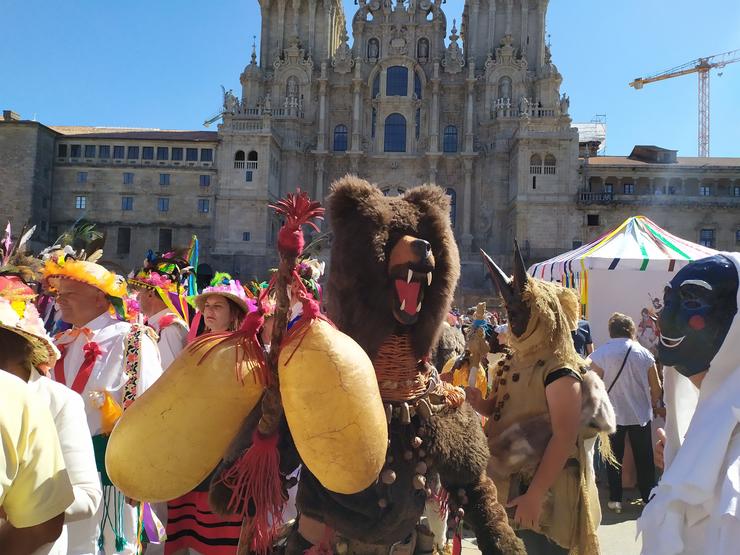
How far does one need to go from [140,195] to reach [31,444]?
136 feet

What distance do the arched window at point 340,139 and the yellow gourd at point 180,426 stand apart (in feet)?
133

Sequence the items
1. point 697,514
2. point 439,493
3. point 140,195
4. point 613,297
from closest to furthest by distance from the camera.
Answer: point 697,514, point 439,493, point 613,297, point 140,195

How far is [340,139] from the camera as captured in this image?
4153cm

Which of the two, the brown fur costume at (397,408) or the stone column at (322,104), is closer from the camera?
the brown fur costume at (397,408)

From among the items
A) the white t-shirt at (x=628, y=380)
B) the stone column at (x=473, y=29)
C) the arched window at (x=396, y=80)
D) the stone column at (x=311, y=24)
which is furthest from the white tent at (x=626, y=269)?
the stone column at (x=311, y=24)

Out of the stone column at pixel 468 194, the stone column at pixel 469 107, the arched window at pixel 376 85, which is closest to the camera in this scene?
the stone column at pixel 468 194

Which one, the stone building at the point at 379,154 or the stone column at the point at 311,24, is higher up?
the stone column at the point at 311,24

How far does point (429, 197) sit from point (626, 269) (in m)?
7.32

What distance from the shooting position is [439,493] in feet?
8.39

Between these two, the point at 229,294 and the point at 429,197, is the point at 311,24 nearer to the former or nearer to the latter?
the point at 229,294

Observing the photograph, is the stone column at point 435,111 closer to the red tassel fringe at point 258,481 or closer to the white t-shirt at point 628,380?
the white t-shirt at point 628,380

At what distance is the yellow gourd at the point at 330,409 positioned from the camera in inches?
71.6

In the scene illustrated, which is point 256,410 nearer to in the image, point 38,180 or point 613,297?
point 613,297

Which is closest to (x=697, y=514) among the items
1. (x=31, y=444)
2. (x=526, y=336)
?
(x=526, y=336)
